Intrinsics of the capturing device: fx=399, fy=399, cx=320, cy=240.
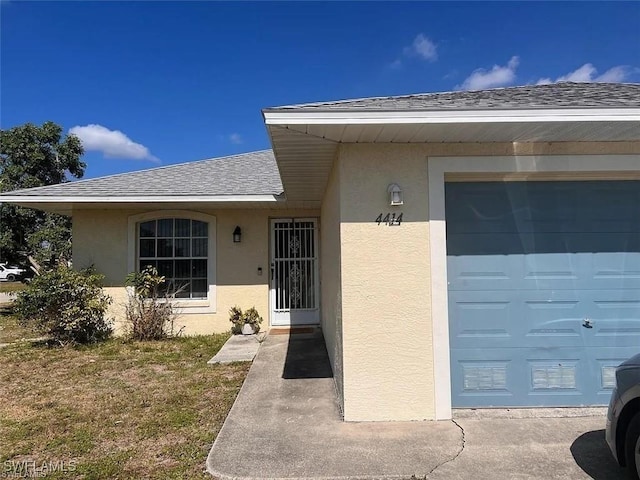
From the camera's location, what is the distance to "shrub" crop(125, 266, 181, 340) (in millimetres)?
8766

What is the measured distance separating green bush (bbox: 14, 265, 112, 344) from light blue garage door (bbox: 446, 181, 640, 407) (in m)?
7.46

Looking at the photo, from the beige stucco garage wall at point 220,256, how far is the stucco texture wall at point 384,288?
18.6 feet

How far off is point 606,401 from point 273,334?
6321 mm

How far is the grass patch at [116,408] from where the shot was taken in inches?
135

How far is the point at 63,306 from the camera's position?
809cm

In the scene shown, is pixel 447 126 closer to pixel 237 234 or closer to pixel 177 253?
pixel 237 234

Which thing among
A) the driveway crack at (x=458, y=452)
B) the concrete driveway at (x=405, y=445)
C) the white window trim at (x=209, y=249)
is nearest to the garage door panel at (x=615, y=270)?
the concrete driveway at (x=405, y=445)

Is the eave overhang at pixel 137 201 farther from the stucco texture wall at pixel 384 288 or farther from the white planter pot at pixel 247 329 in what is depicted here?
the stucco texture wall at pixel 384 288

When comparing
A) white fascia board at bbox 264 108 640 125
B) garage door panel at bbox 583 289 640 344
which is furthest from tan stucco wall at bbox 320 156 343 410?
garage door panel at bbox 583 289 640 344

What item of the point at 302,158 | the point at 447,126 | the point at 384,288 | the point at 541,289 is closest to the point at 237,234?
the point at 302,158

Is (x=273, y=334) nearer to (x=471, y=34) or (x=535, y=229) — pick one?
(x=535, y=229)

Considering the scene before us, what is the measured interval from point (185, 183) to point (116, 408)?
572 centimetres

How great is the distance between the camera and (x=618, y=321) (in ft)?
14.2

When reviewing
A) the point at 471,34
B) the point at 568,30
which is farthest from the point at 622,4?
the point at 471,34
